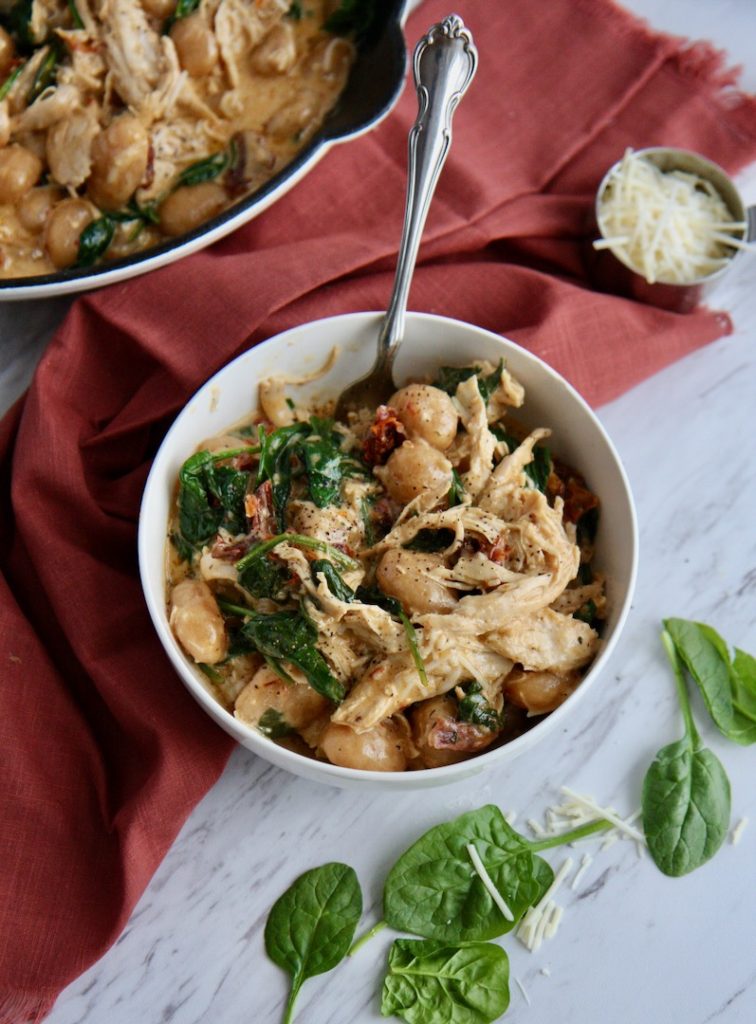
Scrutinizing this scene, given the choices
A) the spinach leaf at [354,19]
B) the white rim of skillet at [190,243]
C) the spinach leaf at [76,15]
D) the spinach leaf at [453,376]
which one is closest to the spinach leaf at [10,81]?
the spinach leaf at [76,15]

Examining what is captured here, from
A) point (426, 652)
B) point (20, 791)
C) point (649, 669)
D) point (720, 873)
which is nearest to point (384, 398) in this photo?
point (426, 652)

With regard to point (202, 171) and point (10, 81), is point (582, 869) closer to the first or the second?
point (202, 171)

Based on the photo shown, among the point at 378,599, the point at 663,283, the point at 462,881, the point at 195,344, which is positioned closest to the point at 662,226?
the point at 663,283

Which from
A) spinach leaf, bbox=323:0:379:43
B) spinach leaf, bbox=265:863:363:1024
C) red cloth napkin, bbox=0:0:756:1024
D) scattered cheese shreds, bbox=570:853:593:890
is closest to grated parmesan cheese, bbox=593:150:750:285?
red cloth napkin, bbox=0:0:756:1024

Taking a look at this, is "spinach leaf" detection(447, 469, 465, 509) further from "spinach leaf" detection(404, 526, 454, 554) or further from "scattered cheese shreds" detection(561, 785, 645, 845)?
"scattered cheese shreds" detection(561, 785, 645, 845)

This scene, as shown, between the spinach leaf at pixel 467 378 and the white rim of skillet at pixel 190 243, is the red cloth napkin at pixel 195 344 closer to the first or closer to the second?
the white rim of skillet at pixel 190 243

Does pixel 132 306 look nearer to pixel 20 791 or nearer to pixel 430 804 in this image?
pixel 20 791
